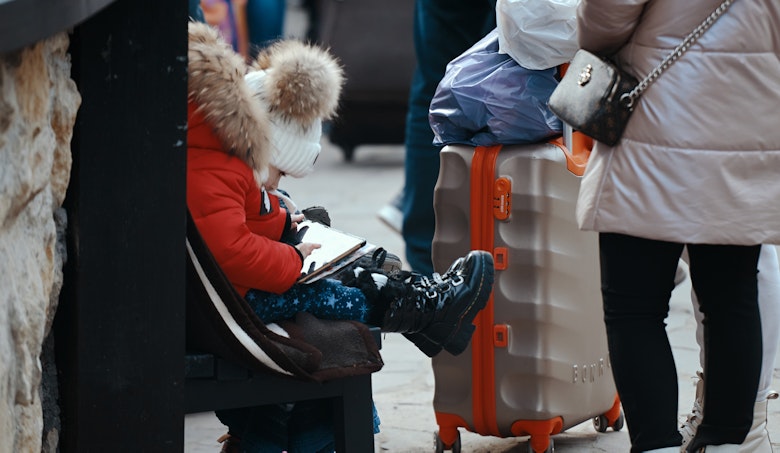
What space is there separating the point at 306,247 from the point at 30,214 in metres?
0.70

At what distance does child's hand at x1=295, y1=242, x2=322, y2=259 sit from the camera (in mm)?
2521

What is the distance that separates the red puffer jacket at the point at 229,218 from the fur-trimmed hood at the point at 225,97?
3 centimetres

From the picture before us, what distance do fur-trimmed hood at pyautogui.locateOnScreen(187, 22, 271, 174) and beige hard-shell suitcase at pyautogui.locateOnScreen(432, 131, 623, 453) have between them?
708 mm

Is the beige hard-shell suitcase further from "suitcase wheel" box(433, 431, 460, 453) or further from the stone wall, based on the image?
the stone wall

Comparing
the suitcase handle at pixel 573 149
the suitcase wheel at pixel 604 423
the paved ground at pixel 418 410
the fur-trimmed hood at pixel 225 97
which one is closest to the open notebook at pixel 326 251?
the fur-trimmed hood at pixel 225 97

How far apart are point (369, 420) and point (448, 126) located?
84cm

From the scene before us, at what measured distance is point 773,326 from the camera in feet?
9.20

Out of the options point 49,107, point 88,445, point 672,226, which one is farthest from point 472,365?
point 49,107

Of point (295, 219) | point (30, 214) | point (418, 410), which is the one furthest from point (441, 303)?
point (418, 410)

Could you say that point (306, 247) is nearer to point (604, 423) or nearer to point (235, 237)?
point (235, 237)

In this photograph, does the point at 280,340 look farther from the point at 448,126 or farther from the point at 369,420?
the point at 448,126

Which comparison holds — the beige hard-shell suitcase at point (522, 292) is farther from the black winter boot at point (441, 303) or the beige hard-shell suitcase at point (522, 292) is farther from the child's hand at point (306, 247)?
the child's hand at point (306, 247)

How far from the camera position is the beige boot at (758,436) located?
2.83 m

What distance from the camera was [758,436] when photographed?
9.30 feet
